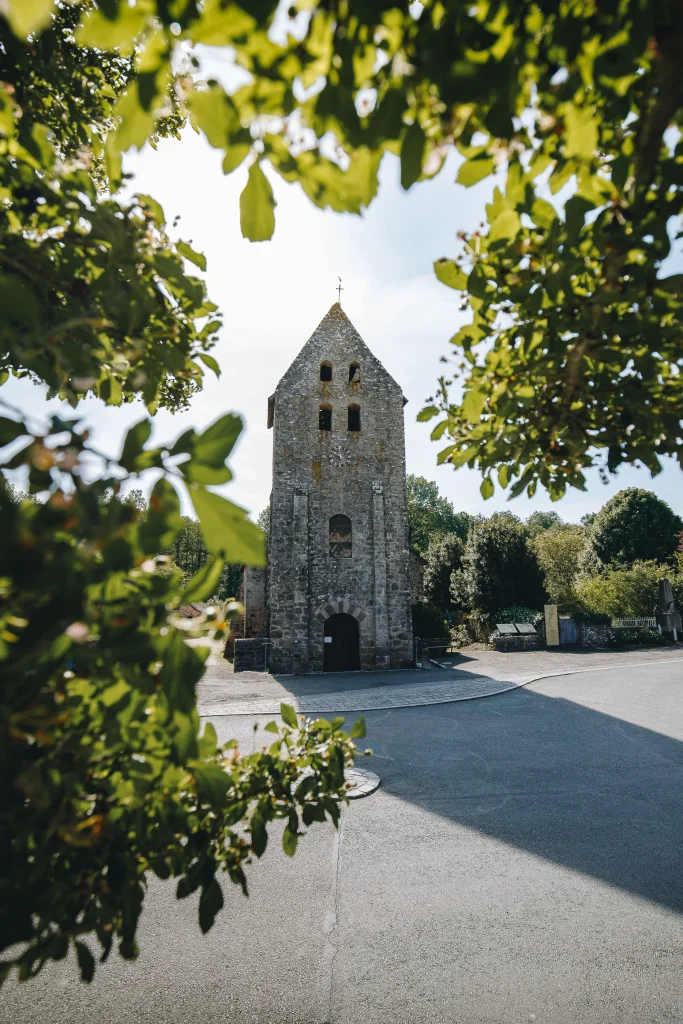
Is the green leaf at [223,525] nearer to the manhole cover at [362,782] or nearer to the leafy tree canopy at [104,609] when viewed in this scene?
the leafy tree canopy at [104,609]

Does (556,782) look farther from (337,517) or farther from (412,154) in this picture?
(337,517)

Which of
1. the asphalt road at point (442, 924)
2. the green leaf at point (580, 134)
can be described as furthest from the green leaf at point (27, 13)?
the asphalt road at point (442, 924)

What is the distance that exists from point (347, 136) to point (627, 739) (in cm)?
1191

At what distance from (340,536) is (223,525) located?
1948 centimetres

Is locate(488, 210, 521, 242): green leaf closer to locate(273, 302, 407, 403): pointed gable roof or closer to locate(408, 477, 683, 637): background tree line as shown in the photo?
locate(273, 302, 407, 403): pointed gable roof

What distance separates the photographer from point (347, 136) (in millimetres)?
1162

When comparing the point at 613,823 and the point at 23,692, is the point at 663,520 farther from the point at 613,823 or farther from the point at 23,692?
the point at 23,692

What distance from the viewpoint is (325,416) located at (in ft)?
71.7

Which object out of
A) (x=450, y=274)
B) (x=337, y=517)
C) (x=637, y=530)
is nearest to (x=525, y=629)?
(x=337, y=517)

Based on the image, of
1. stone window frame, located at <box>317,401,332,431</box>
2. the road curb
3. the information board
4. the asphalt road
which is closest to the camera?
the asphalt road

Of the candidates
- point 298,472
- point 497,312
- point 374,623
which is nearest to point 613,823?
point 497,312

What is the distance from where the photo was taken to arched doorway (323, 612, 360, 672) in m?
19.9

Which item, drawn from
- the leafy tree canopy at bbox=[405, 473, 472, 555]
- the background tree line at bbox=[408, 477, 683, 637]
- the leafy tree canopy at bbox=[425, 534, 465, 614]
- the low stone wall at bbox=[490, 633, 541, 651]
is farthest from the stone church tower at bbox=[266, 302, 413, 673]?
the leafy tree canopy at bbox=[405, 473, 472, 555]

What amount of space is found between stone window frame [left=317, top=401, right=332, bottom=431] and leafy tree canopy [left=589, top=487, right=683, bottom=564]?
27.8m
